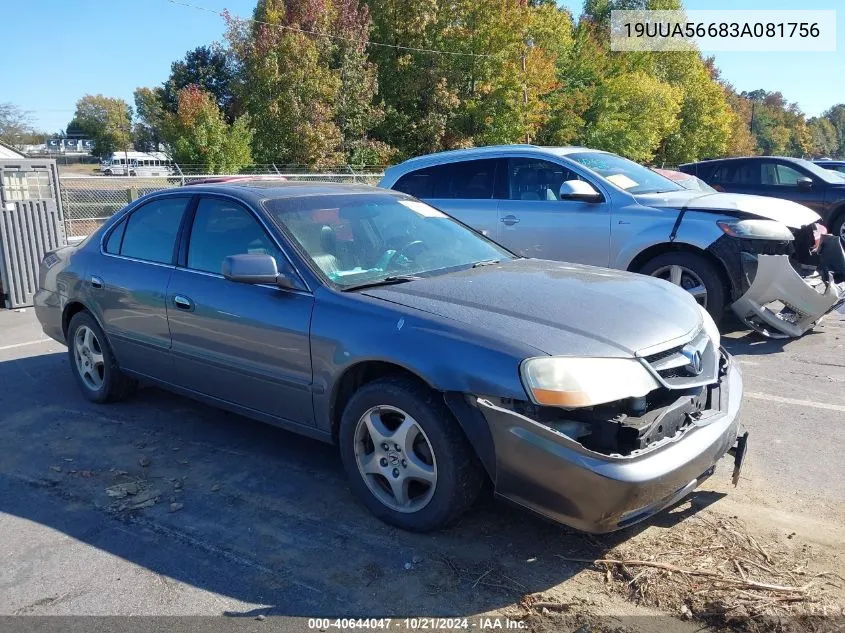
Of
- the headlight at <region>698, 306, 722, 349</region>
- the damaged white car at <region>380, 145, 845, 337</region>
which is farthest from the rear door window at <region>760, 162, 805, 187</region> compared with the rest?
the headlight at <region>698, 306, 722, 349</region>

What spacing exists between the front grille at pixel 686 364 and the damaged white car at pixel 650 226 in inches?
129

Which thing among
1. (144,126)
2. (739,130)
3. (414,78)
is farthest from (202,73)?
(739,130)

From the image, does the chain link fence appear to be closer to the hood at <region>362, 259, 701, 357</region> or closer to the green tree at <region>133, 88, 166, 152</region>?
the hood at <region>362, 259, 701, 357</region>

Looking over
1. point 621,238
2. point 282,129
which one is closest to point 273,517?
point 621,238

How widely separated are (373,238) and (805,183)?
10354 millimetres

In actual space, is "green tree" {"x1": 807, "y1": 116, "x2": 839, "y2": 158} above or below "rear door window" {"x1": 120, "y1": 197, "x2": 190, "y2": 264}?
above

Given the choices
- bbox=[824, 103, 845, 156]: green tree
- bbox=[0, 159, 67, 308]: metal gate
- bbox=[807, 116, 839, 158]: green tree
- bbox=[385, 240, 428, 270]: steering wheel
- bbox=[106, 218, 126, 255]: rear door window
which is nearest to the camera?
bbox=[385, 240, 428, 270]: steering wheel

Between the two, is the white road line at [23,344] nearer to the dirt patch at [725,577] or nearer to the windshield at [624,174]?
the windshield at [624,174]

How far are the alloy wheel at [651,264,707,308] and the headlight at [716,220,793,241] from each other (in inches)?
19.6

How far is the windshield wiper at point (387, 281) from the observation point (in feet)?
12.5

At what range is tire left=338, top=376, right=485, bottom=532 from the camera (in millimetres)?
3188

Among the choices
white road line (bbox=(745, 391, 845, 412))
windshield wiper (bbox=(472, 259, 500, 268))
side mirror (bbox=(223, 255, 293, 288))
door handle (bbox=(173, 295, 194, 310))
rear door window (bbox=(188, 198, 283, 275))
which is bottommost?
white road line (bbox=(745, 391, 845, 412))

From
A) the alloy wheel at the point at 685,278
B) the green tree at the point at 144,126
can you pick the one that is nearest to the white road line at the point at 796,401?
the alloy wheel at the point at 685,278

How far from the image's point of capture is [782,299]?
646 centimetres
